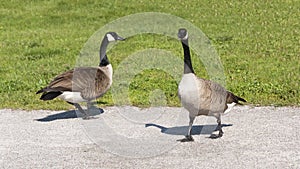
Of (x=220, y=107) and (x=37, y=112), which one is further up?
(x=220, y=107)

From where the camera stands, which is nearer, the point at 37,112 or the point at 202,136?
the point at 202,136

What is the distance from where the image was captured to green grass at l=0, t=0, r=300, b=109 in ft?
31.0

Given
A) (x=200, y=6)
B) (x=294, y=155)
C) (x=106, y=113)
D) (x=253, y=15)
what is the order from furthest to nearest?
(x=200, y=6)
(x=253, y=15)
(x=106, y=113)
(x=294, y=155)

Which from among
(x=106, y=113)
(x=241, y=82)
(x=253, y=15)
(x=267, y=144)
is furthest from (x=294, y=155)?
(x=253, y=15)

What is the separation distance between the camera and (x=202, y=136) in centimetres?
731

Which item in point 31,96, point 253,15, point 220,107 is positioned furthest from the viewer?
point 253,15

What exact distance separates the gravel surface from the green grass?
1.93ft

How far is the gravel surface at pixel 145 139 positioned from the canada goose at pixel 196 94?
0.37 meters

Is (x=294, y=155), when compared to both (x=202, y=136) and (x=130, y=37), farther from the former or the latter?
(x=130, y=37)

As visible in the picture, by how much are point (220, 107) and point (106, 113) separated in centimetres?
198

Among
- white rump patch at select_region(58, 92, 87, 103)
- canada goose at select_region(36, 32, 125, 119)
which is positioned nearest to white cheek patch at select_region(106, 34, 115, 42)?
canada goose at select_region(36, 32, 125, 119)

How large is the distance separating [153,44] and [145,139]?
6.46m

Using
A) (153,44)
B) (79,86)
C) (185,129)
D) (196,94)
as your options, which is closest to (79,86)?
(79,86)

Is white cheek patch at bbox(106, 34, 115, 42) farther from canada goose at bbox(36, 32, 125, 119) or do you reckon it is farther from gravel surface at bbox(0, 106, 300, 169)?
gravel surface at bbox(0, 106, 300, 169)
